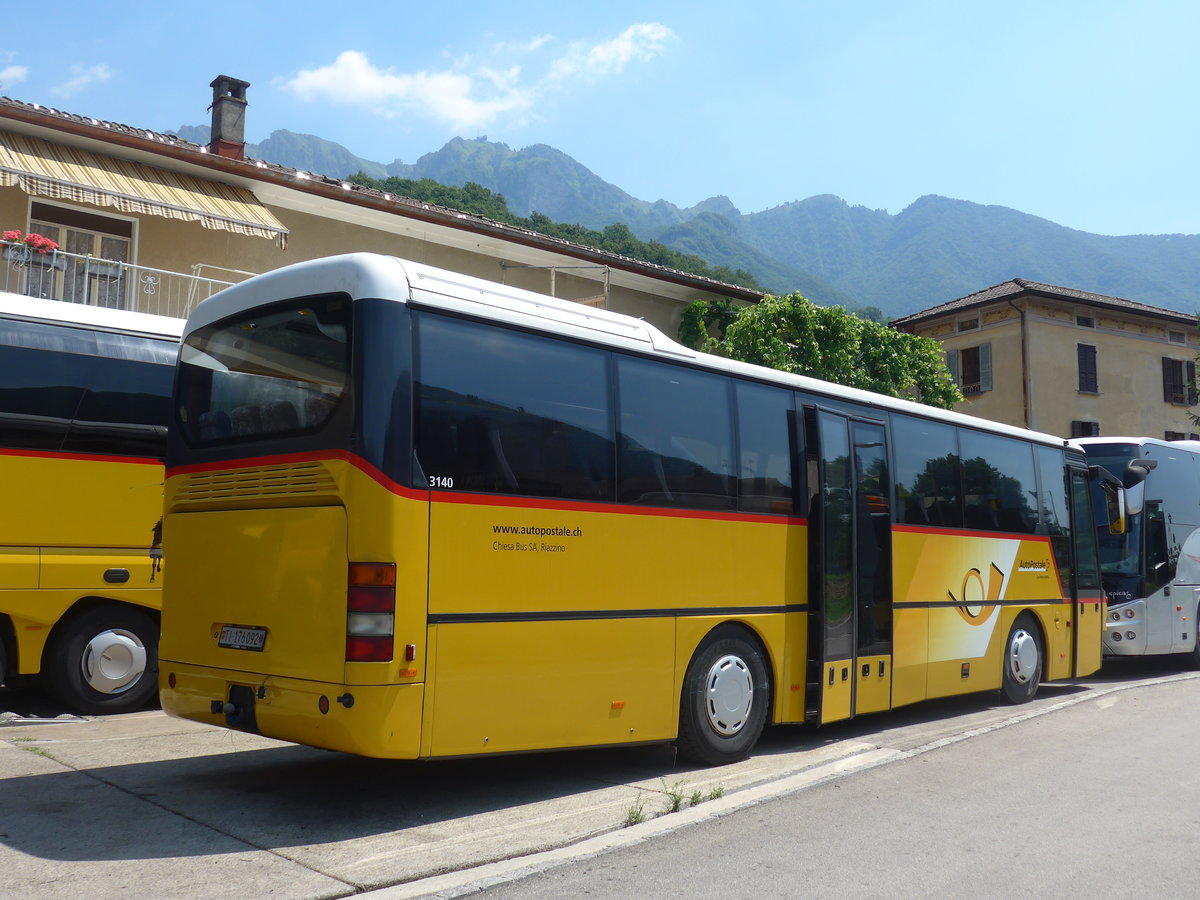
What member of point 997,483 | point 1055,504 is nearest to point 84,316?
point 997,483

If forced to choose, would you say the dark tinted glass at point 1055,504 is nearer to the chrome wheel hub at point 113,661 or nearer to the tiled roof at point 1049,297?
the chrome wheel hub at point 113,661

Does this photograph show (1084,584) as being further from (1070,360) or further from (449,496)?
(1070,360)

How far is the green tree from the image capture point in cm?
2495

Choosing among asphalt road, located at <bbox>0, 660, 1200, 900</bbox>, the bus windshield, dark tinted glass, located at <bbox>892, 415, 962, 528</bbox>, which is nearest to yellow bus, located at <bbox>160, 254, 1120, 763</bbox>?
asphalt road, located at <bbox>0, 660, 1200, 900</bbox>

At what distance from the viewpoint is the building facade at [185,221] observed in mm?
15172

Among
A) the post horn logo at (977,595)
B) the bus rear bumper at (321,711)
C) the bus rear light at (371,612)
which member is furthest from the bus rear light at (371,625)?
the post horn logo at (977,595)

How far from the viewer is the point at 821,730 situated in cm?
1027

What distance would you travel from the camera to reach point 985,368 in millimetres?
40312

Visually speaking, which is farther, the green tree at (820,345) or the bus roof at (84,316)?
the green tree at (820,345)

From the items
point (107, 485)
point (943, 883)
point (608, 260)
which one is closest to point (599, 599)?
Answer: point (943, 883)

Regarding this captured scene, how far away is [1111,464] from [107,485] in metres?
13.7

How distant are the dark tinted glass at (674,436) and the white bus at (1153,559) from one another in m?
9.24

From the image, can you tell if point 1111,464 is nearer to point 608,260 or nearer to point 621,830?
point 608,260

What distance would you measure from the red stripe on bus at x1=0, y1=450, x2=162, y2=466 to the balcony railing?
19.1 feet
